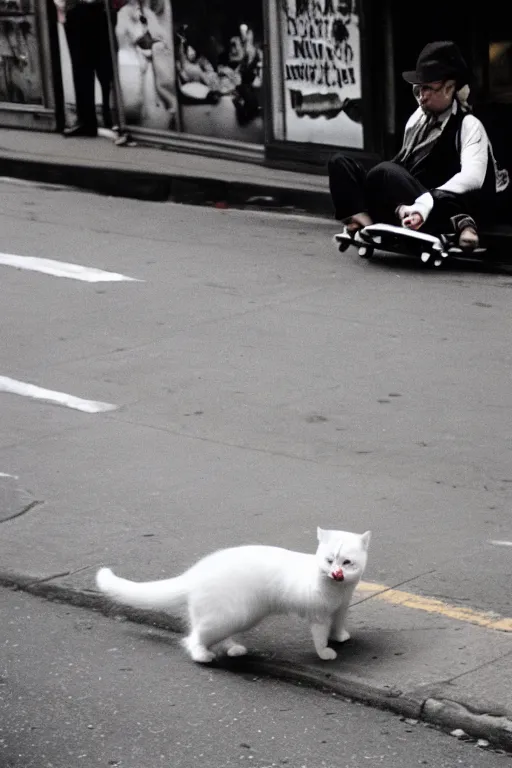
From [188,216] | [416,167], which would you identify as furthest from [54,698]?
[188,216]

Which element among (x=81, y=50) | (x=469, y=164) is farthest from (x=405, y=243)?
(x=81, y=50)

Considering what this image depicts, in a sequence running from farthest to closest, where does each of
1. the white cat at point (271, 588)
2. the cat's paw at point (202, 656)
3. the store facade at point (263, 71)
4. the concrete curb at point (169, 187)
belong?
1. the concrete curb at point (169, 187)
2. the store facade at point (263, 71)
3. the cat's paw at point (202, 656)
4. the white cat at point (271, 588)

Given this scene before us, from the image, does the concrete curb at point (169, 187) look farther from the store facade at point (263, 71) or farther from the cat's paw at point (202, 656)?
the cat's paw at point (202, 656)

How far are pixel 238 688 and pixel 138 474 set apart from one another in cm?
229

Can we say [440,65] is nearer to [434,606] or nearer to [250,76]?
[250,76]

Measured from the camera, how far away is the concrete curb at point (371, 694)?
175 inches

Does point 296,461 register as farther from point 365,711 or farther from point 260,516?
point 365,711

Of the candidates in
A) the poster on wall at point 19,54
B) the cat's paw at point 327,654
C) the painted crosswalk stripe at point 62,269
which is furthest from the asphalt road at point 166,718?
the poster on wall at point 19,54

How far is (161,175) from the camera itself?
14.3 metres

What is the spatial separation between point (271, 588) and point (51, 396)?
12.3 ft

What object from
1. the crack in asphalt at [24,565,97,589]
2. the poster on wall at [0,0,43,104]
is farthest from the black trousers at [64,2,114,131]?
the crack in asphalt at [24,565,97,589]

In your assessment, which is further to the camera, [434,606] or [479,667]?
[434,606]

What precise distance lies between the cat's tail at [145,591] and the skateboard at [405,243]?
20.5 ft

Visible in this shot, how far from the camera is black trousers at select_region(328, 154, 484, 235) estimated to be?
1110 centimetres
